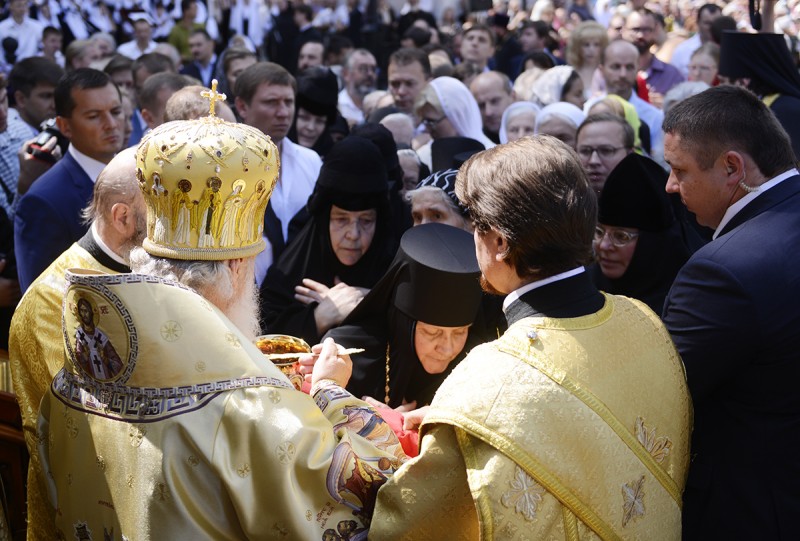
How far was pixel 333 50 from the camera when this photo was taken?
45.9 feet

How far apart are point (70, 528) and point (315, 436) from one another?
2.68 feet

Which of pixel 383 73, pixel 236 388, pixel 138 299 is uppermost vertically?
pixel 138 299

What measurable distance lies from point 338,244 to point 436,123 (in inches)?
117

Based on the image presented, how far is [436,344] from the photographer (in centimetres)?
402

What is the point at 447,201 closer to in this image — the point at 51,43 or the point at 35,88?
the point at 35,88

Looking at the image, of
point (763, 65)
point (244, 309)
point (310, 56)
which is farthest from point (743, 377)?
point (310, 56)

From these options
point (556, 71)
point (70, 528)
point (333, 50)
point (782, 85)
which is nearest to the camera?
point (70, 528)

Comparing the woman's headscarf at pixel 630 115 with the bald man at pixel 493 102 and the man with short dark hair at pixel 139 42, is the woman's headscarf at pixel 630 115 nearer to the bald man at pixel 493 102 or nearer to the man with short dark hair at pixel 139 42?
the bald man at pixel 493 102

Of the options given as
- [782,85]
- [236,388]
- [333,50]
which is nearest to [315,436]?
[236,388]

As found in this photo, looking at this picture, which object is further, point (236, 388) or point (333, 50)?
point (333, 50)

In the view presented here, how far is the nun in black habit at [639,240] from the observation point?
4656mm

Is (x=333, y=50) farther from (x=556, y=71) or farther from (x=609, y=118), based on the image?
(x=609, y=118)

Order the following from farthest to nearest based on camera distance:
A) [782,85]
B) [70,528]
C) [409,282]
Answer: [782,85] → [409,282] → [70,528]

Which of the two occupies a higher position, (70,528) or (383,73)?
(70,528)
